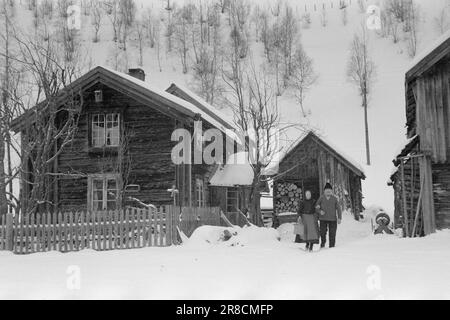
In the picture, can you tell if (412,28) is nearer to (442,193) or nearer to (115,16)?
(115,16)

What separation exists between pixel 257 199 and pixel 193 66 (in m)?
47.8

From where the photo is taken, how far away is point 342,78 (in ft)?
203

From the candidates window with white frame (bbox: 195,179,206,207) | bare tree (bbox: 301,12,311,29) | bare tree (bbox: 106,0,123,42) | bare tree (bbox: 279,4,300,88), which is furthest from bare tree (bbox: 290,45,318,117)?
window with white frame (bbox: 195,179,206,207)

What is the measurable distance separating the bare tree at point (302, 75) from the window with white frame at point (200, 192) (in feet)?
121

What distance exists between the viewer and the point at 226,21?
7788 cm

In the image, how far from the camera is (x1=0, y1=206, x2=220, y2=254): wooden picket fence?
1381cm

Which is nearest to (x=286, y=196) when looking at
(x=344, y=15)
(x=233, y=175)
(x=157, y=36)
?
(x=233, y=175)

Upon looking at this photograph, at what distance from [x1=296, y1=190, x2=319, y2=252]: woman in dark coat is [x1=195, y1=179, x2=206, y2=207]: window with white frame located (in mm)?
8037

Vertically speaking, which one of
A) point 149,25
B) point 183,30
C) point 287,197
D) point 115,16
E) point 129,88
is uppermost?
point 115,16

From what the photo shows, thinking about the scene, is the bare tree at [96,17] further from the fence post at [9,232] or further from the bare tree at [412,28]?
the fence post at [9,232]

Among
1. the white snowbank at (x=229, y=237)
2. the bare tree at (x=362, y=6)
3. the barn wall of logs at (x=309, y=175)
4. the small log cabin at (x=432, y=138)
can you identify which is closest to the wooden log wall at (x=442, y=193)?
the small log cabin at (x=432, y=138)

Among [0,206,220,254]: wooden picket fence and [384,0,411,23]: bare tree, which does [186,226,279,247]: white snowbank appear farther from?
[384,0,411,23]: bare tree

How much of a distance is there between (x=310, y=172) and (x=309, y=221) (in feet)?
40.6

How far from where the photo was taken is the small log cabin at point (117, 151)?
19.0 metres
